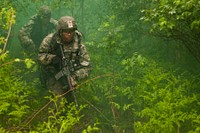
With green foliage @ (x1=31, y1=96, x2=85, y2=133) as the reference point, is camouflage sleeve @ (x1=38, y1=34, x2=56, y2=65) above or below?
above

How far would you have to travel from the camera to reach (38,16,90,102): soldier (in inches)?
238

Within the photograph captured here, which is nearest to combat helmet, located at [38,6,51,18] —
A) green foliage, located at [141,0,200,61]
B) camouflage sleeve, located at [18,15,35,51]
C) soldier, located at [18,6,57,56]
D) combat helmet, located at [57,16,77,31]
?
soldier, located at [18,6,57,56]

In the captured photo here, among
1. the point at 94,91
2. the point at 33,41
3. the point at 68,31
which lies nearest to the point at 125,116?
the point at 94,91

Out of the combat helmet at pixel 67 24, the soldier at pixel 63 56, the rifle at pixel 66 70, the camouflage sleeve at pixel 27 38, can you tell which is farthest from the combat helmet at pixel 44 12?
the rifle at pixel 66 70

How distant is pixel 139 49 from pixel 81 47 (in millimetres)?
2812

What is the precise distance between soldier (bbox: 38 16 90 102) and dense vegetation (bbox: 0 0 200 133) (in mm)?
352

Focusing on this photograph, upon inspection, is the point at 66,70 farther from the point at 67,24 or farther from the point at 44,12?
the point at 44,12

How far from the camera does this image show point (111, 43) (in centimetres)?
711

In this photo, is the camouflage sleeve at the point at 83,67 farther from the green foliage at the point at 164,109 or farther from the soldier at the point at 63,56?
the green foliage at the point at 164,109

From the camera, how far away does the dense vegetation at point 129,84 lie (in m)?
4.68

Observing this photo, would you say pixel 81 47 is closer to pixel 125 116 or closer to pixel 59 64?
pixel 59 64

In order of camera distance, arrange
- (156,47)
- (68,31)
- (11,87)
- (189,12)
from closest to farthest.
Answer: (189,12)
(11,87)
(68,31)
(156,47)

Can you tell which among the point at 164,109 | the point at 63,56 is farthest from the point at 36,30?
the point at 164,109

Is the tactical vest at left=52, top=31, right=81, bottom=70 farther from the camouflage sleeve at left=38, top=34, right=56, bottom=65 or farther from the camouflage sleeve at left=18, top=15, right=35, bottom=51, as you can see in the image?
the camouflage sleeve at left=18, top=15, right=35, bottom=51
